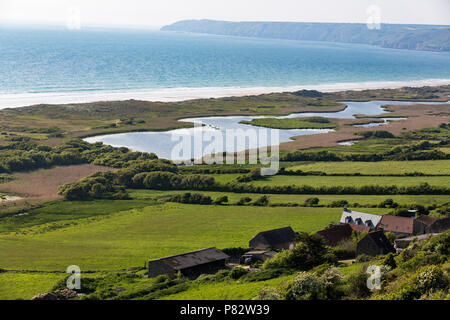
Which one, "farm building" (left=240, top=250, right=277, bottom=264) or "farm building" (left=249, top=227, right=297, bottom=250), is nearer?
"farm building" (left=240, top=250, right=277, bottom=264)

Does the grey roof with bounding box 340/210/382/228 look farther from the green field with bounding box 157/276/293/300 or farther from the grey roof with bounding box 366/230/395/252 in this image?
the green field with bounding box 157/276/293/300

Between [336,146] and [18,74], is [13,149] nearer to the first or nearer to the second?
[336,146]

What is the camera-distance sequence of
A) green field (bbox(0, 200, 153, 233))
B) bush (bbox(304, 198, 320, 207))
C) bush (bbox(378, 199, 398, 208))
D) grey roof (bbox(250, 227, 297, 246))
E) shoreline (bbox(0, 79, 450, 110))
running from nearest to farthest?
1. grey roof (bbox(250, 227, 297, 246))
2. green field (bbox(0, 200, 153, 233))
3. bush (bbox(378, 199, 398, 208))
4. bush (bbox(304, 198, 320, 207))
5. shoreline (bbox(0, 79, 450, 110))

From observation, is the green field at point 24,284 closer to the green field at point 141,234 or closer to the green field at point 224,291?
the green field at point 141,234

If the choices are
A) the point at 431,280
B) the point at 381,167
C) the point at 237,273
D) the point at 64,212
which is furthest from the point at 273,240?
the point at 381,167

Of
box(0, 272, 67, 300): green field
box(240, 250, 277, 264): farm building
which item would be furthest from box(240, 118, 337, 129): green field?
box(0, 272, 67, 300): green field

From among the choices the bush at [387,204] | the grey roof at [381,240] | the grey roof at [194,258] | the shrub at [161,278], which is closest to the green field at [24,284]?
the shrub at [161,278]
